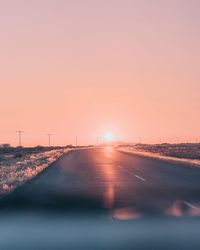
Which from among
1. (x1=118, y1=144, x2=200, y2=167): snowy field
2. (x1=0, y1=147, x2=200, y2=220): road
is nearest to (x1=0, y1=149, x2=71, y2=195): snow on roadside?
(x1=0, y1=147, x2=200, y2=220): road

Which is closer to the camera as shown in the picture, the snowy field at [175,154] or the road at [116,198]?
the road at [116,198]

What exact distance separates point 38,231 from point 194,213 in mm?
4247

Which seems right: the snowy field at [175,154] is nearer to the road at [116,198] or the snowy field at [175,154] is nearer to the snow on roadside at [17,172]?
the snow on roadside at [17,172]

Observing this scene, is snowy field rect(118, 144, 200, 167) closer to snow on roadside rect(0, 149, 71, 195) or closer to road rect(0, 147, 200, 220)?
snow on roadside rect(0, 149, 71, 195)

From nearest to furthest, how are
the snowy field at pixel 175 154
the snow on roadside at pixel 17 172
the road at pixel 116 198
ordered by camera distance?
1. the road at pixel 116 198
2. the snow on roadside at pixel 17 172
3. the snowy field at pixel 175 154

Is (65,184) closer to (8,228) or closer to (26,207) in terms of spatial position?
(26,207)

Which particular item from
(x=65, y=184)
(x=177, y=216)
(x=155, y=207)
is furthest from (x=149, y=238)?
(x=65, y=184)

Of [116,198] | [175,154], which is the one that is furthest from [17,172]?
[175,154]

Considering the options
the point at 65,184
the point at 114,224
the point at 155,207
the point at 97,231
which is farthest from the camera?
the point at 65,184

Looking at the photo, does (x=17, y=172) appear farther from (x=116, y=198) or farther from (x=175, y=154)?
(x=175, y=154)

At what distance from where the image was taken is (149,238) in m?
10.0

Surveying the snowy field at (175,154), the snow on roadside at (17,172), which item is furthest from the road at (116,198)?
the snowy field at (175,154)

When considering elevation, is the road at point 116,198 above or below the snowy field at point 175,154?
below

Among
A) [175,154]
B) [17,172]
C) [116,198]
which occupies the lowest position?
[116,198]
